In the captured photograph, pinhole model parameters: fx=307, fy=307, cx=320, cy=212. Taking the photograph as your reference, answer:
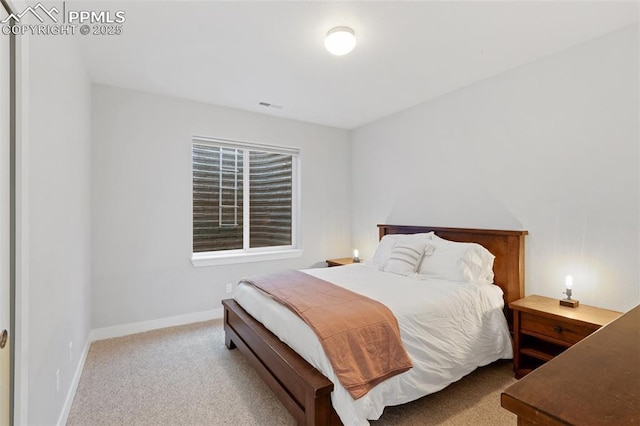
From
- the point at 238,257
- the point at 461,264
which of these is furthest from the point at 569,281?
the point at 238,257

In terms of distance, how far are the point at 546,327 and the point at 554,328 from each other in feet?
0.17

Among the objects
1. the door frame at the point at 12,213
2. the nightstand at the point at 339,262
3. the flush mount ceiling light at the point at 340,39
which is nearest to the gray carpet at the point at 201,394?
the door frame at the point at 12,213

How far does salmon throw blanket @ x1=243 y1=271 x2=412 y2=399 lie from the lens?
1654 mm

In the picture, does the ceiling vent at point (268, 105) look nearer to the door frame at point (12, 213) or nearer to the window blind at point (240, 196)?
the window blind at point (240, 196)

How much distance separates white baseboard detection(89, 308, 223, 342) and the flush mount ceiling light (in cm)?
315

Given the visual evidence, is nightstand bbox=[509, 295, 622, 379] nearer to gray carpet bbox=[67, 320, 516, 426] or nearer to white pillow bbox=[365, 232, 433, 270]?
gray carpet bbox=[67, 320, 516, 426]

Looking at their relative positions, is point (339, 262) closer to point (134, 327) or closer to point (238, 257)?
point (238, 257)

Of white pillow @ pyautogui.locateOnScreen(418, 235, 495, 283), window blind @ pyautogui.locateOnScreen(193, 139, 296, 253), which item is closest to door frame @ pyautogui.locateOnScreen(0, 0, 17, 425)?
window blind @ pyautogui.locateOnScreen(193, 139, 296, 253)

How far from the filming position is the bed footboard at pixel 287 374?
63.6 inches

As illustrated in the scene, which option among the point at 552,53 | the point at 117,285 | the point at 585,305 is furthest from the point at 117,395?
the point at 552,53

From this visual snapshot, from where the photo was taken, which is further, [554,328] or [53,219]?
[554,328]

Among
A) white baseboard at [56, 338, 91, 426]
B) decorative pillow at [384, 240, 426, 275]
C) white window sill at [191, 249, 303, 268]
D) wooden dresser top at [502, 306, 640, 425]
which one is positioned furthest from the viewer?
white window sill at [191, 249, 303, 268]

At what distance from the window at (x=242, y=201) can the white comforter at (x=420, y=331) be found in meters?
1.33

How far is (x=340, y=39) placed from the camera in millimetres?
2154
